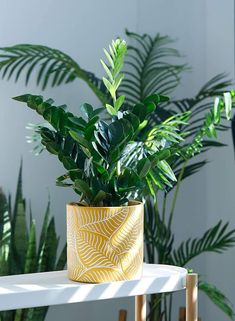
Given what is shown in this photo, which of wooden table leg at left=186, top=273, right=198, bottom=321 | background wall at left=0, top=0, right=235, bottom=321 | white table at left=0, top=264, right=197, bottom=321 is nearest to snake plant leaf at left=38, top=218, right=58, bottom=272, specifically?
background wall at left=0, top=0, right=235, bottom=321

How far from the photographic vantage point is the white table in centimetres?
158

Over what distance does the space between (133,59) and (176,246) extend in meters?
0.90

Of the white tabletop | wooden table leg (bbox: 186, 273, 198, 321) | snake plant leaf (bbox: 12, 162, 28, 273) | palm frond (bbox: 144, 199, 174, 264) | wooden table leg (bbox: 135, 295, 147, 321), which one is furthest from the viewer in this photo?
palm frond (bbox: 144, 199, 174, 264)

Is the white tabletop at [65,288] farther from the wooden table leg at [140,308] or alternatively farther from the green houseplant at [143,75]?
the green houseplant at [143,75]

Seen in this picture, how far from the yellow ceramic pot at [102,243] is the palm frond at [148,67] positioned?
1450 mm

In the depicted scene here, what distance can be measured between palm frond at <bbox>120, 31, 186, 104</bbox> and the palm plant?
0.66 meters

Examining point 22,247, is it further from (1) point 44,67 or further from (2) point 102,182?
(2) point 102,182

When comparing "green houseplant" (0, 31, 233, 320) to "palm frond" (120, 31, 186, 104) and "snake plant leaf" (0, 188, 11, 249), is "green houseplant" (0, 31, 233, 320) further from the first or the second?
"snake plant leaf" (0, 188, 11, 249)

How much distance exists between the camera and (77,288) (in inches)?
64.1

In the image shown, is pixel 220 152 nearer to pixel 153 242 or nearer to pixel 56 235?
pixel 153 242

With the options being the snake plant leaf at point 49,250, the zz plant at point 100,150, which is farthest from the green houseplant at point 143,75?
the zz plant at point 100,150

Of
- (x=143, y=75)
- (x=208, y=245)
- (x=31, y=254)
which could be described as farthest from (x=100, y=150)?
(x=143, y=75)

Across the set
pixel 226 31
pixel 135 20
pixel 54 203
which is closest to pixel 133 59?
pixel 135 20

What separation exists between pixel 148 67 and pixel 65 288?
180 centimetres
